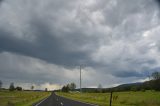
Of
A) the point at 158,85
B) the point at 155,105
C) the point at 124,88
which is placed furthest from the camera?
the point at 124,88

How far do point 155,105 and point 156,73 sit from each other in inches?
4562

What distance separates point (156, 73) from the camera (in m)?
142

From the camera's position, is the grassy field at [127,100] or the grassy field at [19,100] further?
the grassy field at [19,100]

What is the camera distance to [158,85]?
373 feet

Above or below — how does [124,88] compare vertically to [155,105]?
above

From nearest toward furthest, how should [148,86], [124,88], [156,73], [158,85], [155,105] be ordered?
[155,105], [158,85], [148,86], [156,73], [124,88]

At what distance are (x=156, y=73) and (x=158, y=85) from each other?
28857mm

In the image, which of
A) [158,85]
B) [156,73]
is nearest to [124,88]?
[156,73]

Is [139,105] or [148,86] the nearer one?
[139,105]

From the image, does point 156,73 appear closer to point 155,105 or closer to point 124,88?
point 124,88

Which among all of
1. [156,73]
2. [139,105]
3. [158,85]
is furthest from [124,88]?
[139,105]

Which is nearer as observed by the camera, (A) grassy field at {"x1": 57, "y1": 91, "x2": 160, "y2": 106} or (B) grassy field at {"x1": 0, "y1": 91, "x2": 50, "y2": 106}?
(A) grassy field at {"x1": 57, "y1": 91, "x2": 160, "y2": 106}

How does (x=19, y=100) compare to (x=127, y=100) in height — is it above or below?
above

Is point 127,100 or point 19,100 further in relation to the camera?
point 19,100
